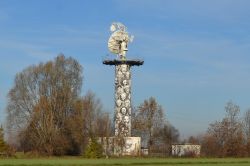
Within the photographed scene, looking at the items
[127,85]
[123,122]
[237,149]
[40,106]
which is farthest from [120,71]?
[237,149]

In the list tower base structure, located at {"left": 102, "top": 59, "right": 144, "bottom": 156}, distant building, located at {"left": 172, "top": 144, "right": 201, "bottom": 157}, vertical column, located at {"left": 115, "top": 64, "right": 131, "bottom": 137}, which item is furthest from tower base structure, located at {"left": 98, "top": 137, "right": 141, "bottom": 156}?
distant building, located at {"left": 172, "top": 144, "right": 201, "bottom": 157}

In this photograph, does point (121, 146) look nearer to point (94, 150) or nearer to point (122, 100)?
point (122, 100)

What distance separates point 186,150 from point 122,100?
43.4 ft

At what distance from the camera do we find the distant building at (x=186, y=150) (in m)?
92.0

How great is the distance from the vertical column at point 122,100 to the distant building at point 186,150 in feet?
30.1

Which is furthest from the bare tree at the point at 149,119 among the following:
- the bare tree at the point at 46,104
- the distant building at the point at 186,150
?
the bare tree at the point at 46,104

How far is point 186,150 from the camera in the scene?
94500 mm

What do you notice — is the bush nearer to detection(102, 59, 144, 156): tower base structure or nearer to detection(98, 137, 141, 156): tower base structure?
detection(98, 137, 141, 156): tower base structure

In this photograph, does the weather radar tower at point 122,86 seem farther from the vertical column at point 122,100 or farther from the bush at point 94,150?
the bush at point 94,150

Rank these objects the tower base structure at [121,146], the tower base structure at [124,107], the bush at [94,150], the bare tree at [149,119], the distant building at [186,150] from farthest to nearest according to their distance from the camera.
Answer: the bare tree at [149,119] < the tower base structure at [124,107] < the distant building at [186,150] < the tower base structure at [121,146] < the bush at [94,150]

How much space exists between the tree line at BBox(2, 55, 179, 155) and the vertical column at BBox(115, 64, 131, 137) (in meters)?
2.40

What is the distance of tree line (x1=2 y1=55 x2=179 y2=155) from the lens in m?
87.3

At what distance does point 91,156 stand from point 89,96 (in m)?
14.5

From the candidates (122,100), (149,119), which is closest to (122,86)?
(122,100)
